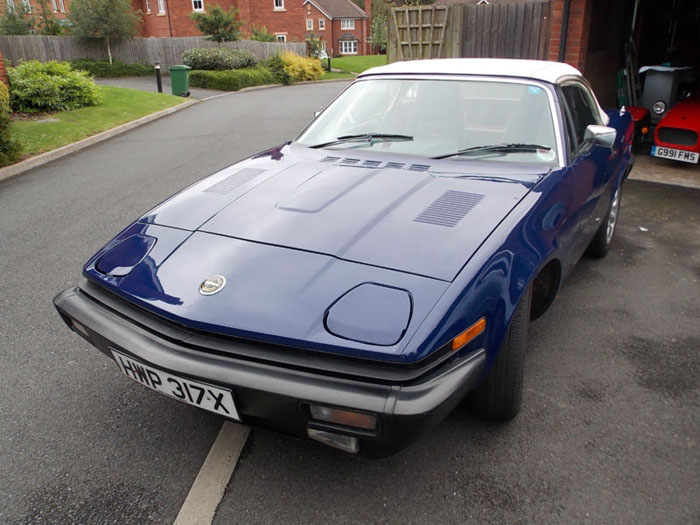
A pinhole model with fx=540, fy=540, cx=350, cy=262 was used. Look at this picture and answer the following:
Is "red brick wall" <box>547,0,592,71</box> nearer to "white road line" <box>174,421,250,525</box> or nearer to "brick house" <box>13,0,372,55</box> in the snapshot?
"white road line" <box>174,421,250,525</box>

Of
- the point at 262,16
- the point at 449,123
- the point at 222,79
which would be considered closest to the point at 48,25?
the point at 262,16

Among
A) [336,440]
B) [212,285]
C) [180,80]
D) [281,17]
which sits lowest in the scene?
[336,440]

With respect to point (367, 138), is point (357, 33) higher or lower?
higher

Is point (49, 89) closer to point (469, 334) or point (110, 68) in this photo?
point (469, 334)

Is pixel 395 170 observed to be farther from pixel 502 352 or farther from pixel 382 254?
pixel 502 352

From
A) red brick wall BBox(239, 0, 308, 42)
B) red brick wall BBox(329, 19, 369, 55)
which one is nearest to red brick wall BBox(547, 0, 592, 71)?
red brick wall BBox(239, 0, 308, 42)

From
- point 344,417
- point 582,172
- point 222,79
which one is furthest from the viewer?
point 222,79

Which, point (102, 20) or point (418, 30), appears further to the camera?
point (102, 20)

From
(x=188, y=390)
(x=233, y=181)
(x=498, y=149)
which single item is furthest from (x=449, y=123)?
(x=188, y=390)

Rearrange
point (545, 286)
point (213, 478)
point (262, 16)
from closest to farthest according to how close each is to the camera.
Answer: point (213, 478) < point (545, 286) < point (262, 16)

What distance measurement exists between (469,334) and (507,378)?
0.59 metres

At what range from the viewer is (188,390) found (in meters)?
2.00

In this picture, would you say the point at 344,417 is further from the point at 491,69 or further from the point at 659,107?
the point at 659,107

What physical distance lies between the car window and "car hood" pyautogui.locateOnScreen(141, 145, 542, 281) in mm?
877
